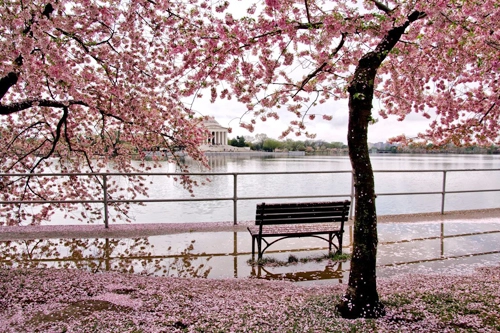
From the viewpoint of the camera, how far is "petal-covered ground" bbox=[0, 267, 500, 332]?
278 cm

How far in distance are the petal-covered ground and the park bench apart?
3.08 ft

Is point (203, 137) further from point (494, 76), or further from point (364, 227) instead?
point (494, 76)

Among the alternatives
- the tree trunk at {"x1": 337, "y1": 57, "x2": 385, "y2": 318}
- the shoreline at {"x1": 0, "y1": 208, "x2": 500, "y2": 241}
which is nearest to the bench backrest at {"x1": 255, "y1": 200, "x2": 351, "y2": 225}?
the shoreline at {"x1": 0, "y1": 208, "x2": 500, "y2": 241}

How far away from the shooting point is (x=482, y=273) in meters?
4.29

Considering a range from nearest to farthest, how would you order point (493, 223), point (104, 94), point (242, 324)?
point (242, 324)
point (104, 94)
point (493, 223)

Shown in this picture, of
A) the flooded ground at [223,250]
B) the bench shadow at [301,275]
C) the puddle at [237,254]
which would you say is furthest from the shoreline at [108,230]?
the bench shadow at [301,275]

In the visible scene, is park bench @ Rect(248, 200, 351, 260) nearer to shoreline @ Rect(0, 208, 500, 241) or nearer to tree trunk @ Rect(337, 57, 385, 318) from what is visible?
shoreline @ Rect(0, 208, 500, 241)

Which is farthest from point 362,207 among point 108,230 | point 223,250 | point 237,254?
point 108,230

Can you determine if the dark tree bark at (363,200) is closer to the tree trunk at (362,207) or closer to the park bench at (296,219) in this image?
the tree trunk at (362,207)

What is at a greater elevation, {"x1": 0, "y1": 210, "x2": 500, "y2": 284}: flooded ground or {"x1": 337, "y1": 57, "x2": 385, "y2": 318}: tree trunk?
{"x1": 337, "y1": 57, "x2": 385, "y2": 318}: tree trunk

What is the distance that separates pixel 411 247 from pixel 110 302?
4.38 metres

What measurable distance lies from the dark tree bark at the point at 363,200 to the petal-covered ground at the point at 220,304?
0.66 feet

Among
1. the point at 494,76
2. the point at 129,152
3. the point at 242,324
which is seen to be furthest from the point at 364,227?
the point at 494,76

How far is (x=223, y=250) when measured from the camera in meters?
5.27
